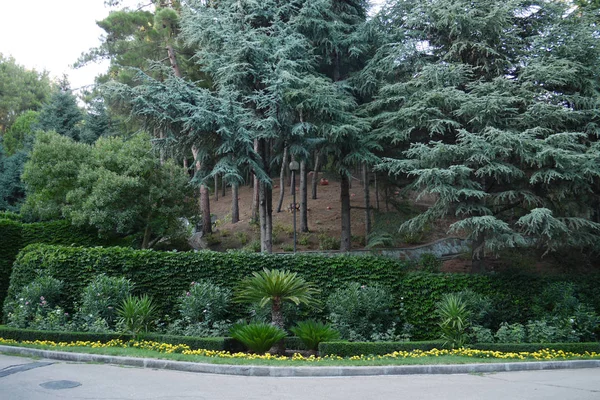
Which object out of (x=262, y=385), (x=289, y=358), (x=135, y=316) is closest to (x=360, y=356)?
(x=289, y=358)

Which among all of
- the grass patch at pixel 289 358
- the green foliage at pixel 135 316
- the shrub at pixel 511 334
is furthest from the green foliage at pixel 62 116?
the shrub at pixel 511 334

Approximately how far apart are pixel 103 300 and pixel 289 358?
5867 millimetres

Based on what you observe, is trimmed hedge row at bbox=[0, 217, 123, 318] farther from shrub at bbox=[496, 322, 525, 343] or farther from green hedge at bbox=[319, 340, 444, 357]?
shrub at bbox=[496, 322, 525, 343]

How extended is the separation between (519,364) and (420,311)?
371 centimetres

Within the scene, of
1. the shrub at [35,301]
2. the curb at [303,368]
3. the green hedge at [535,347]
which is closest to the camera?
the curb at [303,368]

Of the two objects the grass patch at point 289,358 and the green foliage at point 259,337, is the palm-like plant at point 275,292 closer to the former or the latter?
the green foliage at point 259,337

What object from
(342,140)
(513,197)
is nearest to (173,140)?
(342,140)

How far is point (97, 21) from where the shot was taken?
26000 mm

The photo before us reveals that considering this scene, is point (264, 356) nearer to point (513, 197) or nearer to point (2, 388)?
point (2, 388)

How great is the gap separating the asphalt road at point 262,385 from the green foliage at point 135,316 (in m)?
2.54

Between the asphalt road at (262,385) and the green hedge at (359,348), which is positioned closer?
the asphalt road at (262,385)

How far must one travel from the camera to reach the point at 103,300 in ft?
44.8

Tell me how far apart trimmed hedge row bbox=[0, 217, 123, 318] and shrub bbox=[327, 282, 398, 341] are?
9.35m

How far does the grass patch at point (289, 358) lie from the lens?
10.3 m
